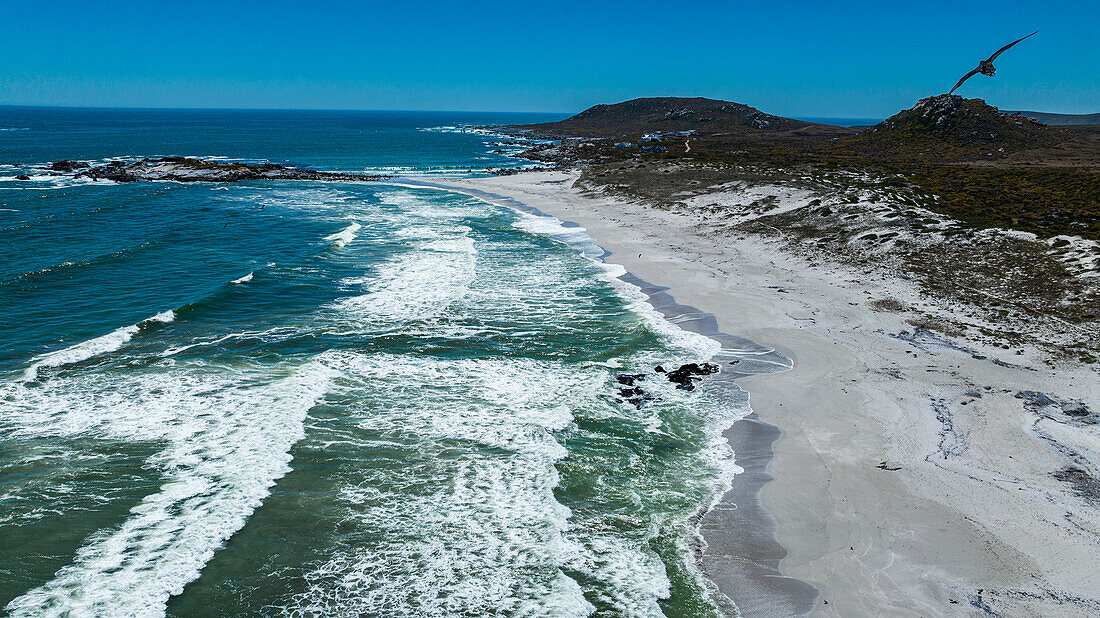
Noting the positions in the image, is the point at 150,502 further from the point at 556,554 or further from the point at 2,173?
the point at 2,173

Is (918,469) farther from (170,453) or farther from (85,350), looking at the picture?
(85,350)

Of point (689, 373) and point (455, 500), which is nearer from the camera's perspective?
point (455, 500)

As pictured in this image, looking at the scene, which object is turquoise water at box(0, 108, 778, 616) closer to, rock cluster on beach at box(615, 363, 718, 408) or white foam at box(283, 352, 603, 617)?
white foam at box(283, 352, 603, 617)

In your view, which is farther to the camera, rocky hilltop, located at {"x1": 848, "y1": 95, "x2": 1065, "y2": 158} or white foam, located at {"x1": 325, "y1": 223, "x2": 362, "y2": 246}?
rocky hilltop, located at {"x1": 848, "y1": 95, "x2": 1065, "y2": 158}

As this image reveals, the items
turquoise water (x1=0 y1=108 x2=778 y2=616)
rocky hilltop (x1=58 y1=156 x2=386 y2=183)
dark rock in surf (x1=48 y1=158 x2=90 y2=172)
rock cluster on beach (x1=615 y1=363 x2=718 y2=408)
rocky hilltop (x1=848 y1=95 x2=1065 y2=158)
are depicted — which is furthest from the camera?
rocky hilltop (x1=848 y1=95 x2=1065 y2=158)

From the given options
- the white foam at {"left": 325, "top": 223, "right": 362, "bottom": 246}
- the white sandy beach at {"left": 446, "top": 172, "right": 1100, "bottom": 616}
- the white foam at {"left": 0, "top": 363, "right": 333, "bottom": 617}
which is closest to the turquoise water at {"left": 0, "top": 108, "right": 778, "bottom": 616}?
the white foam at {"left": 0, "top": 363, "right": 333, "bottom": 617}

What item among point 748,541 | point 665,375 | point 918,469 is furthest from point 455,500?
point 918,469
